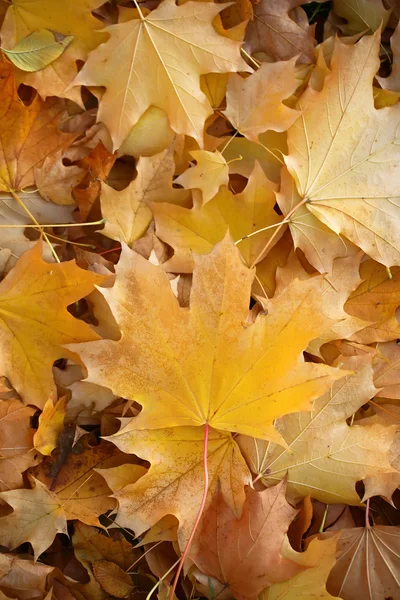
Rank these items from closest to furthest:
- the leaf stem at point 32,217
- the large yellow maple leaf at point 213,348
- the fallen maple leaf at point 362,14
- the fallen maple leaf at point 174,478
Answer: the large yellow maple leaf at point 213,348 → the fallen maple leaf at point 174,478 → the leaf stem at point 32,217 → the fallen maple leaf at point 362,14

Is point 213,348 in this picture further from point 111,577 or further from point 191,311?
point 111,577

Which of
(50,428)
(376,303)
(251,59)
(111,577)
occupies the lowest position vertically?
(111,577)

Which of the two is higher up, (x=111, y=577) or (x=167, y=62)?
(x=167, y=62)

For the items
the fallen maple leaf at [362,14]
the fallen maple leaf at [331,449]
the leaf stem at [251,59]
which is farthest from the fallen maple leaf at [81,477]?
the fallen maple leaf at [362,14]

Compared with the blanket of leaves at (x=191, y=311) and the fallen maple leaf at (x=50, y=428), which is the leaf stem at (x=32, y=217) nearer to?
the blanket of leaves at (x=191, y=311)

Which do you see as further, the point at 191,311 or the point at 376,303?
the point at 376,303

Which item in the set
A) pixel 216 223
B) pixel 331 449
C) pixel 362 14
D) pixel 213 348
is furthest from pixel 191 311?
pixel 362 14

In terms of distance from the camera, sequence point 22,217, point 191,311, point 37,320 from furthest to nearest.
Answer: point 22,217 < point 37,320 < point 191,311
